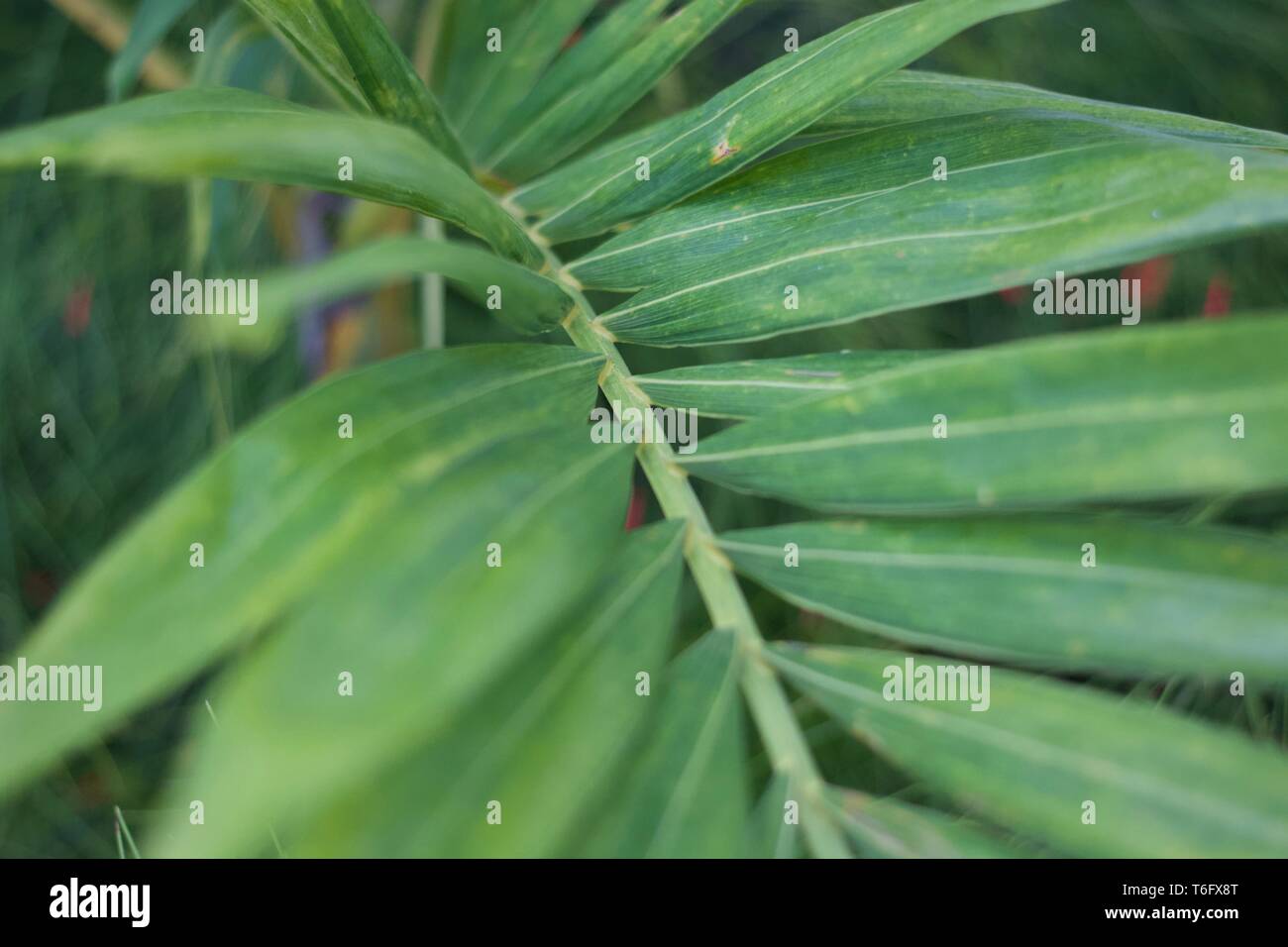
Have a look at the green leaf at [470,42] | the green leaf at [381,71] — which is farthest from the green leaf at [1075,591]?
the green leaf at [470,42]

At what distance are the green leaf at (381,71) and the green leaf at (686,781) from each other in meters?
0.25

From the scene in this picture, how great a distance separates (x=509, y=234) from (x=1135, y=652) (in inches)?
9.5

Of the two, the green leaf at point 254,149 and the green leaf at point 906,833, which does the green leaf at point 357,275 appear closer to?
the green leaf at point 254,149

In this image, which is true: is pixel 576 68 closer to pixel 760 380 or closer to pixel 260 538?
pixel 760 380

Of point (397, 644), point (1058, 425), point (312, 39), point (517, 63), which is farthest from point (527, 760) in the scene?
point (517, 63)

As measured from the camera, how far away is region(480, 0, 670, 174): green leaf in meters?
0.44

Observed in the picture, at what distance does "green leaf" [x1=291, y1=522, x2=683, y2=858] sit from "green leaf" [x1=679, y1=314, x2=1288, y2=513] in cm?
7

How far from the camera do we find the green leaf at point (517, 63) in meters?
0.48

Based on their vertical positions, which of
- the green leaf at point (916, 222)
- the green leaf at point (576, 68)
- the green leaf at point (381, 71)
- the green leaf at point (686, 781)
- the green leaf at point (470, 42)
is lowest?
the green leaf at point (686, 781)

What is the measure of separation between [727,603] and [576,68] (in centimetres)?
29

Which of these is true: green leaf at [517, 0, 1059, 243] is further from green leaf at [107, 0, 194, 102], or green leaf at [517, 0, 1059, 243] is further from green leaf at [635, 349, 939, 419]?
green leaf at [107, 0, 194, 102]

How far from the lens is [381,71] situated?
374 mm

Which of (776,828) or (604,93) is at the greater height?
(604,93)
